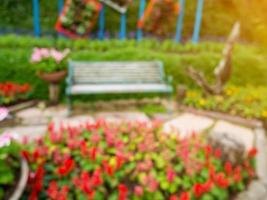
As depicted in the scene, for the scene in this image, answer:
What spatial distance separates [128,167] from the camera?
4.00 m

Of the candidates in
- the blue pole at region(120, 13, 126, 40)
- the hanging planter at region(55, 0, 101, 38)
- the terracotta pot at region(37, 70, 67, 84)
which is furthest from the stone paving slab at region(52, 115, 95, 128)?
the blue pole at region(120, 13, 126, 40)

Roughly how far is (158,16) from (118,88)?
9.22 ft

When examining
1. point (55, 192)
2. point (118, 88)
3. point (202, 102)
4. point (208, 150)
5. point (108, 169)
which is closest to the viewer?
A: point (55, 192)

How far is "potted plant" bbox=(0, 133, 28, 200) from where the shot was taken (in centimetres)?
298

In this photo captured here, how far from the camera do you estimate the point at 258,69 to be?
7430 mm

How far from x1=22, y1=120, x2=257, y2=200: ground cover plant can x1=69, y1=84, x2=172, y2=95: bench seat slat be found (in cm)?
160

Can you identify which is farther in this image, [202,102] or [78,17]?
[78,17]

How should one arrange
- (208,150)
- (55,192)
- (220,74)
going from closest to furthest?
(55,192) < (208,150) < (220,74)

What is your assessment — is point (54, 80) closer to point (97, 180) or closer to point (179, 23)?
point (97, 180)

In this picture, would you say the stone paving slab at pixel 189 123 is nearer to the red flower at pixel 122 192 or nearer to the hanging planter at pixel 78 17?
the red flower at pixel 122 192

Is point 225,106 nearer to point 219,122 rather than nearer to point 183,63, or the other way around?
point 219,122

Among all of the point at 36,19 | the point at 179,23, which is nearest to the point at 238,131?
the point at 179,23

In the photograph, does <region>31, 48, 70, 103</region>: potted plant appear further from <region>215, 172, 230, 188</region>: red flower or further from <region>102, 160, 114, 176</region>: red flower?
<region>215, 172, 230, 188</region>: red flower

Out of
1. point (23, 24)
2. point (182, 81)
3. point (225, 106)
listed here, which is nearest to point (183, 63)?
point (182, 81)
